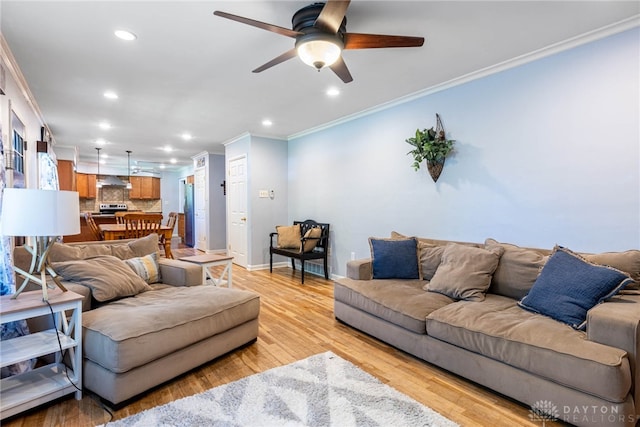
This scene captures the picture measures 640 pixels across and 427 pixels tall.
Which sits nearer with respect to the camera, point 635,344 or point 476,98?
point 635,344

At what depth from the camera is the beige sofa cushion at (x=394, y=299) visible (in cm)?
244

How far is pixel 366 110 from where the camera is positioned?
4355 mm

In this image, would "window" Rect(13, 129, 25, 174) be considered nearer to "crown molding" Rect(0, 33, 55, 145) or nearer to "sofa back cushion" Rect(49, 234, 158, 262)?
"crown molding" Rect(0, 33, 55, 145)

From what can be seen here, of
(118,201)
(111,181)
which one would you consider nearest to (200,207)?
(111,181)

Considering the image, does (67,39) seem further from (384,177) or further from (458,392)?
(458,392)

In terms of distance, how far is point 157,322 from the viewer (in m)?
2.02

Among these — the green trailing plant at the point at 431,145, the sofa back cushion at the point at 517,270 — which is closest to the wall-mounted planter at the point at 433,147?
the green trailing plant at the point at 431,145

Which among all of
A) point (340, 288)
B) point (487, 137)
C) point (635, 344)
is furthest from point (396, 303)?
point (487, 137)

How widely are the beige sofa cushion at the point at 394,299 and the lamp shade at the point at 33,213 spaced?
222 centimetres

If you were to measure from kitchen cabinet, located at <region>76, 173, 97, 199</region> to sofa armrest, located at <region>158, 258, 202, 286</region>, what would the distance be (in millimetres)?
8075

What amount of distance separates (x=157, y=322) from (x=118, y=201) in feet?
33.3

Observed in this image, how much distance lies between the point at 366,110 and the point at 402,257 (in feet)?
7.13

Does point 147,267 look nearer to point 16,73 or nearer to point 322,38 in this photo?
point 16,73

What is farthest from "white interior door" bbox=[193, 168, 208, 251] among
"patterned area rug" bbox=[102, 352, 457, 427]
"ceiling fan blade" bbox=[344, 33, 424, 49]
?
"ceiling fan blade" bbox=[344, 33, 424, 49]
